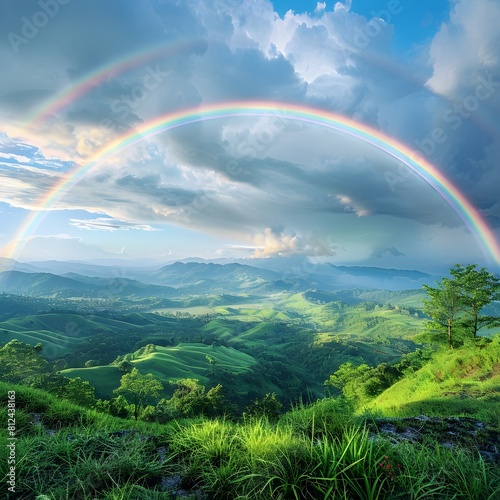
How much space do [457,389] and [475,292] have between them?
17089 millimetres

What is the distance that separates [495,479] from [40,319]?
23800cm

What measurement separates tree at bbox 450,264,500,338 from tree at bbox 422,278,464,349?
0.45m

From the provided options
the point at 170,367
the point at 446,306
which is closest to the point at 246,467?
the point at 446,306

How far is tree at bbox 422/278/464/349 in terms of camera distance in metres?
26.8

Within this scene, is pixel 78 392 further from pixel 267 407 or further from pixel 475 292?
pixel 475 292

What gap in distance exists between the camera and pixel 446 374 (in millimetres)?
17453

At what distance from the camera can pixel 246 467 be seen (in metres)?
3.90

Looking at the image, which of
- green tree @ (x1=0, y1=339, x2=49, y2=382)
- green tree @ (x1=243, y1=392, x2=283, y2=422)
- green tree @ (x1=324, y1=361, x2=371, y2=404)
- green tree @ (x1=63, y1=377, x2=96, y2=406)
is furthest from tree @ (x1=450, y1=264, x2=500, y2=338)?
green tree @ (x1=0, y1=339, x2=49, y2=382)

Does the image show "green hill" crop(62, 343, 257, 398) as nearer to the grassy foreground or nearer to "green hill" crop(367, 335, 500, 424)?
"green hill" crop(367, 335, 500, 424)

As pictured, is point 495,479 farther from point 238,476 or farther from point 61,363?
point 61,363

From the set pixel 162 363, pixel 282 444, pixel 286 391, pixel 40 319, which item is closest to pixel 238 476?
pixel 282 444

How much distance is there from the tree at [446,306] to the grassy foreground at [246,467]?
27.0 m

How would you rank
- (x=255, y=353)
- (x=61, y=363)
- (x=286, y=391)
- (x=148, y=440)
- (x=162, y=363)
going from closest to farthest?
(x=148, y=440), (x=61, y=363), (x=162, y=363), (x=286, y=391), (x=255, y=353)

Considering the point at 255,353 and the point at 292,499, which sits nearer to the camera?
the point at 292,499
